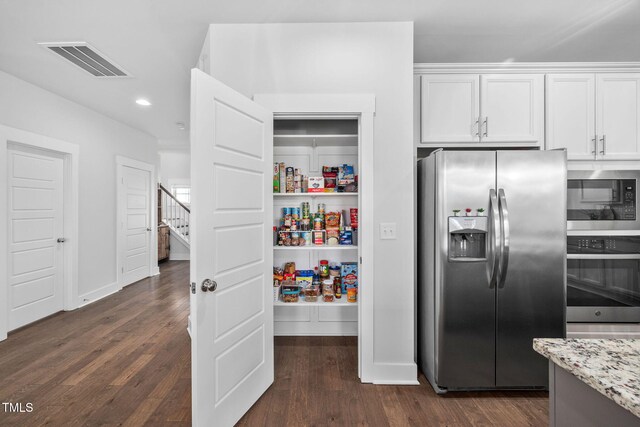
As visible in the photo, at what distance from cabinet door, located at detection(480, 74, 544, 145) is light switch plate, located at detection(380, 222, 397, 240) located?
3.77 feet

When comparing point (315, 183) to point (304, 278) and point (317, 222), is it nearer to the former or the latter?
point (317, 222)

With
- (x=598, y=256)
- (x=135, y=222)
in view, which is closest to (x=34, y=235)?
(x=135, y=222)

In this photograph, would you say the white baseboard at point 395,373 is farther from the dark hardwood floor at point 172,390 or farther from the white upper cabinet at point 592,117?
the white upper cabinet at point 592,117

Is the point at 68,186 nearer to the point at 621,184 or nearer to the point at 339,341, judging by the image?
the point at 339,341

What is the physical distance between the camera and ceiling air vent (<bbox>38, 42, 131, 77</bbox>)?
2488mm

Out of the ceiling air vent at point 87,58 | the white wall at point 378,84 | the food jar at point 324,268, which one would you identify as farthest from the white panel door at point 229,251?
the ceiling air vent at point 87,58

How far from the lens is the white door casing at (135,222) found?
184 inches

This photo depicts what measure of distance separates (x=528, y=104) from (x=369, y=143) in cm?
148

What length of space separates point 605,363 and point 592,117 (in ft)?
8.58

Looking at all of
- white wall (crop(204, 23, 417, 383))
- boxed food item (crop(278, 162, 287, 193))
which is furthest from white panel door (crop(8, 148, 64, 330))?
boxed food item (crop(278, 162, 287, 193))

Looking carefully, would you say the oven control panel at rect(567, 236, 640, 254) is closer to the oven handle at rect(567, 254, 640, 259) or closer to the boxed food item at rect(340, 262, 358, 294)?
the oven handle at rect(567, 254, 640, 259)

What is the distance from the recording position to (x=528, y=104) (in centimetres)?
250

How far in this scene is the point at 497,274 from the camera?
2010 millimetres

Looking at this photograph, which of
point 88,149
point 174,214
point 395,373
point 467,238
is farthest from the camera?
point 174,214
